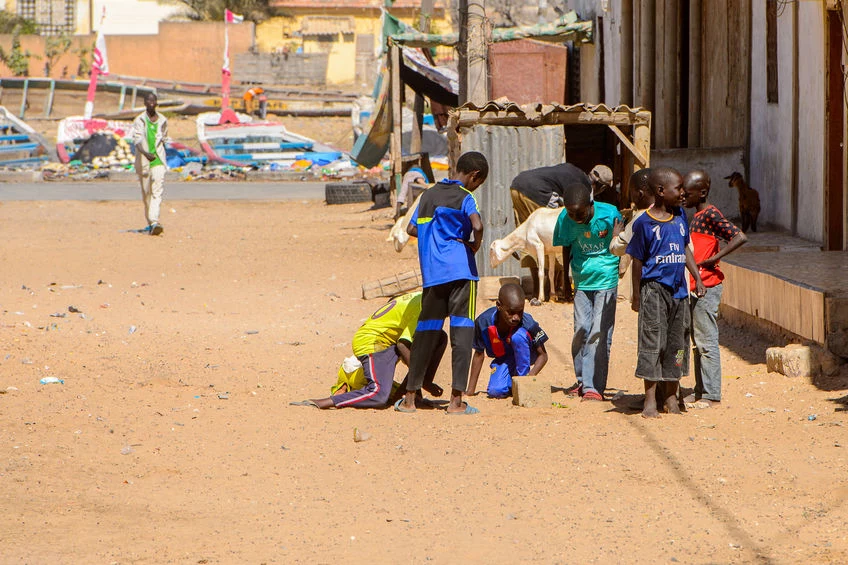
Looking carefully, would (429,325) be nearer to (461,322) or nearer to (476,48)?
(461,322)

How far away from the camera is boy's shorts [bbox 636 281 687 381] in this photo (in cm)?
635

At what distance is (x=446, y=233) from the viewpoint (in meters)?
6.54

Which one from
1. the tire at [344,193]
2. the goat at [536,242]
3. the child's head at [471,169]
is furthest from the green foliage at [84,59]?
the child's head at [471,169]

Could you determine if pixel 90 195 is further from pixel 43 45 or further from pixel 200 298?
pixel 43 45

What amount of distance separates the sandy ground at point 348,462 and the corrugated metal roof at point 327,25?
44348 mm

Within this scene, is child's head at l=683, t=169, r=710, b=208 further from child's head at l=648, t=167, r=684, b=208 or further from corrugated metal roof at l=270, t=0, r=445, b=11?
corrugated metal roof at l=270, t=0, r=445, b=11

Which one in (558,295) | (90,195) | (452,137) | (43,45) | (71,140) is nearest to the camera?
(558,295)

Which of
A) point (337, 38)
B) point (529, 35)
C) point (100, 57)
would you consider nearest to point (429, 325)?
point (529, 35)

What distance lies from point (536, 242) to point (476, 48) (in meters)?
2.66

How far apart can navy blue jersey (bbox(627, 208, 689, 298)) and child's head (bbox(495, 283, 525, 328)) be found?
85cm

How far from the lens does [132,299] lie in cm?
1103

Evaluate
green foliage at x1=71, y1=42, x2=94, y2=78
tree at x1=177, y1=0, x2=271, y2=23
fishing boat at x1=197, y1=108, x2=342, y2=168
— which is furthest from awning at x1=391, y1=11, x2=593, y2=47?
tree at x1=177, y1=0, x2=271, y2=23

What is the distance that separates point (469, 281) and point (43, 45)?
48.7 meters

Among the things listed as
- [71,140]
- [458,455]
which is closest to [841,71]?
[458,455]
